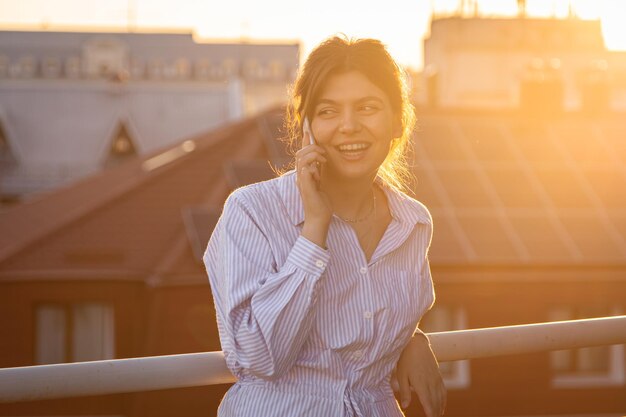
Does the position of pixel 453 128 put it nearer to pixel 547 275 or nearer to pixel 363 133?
pixel 547 275

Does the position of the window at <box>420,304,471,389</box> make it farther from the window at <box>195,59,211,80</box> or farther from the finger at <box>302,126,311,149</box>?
the window at <box>195,59,211,80</box>

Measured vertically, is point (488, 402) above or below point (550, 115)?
below

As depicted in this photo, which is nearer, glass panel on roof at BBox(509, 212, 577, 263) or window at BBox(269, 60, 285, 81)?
glass panel on roof at BBox(509, 212, 577, 263)

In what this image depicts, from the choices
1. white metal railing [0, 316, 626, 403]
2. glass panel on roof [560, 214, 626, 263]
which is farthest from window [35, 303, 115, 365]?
white metal railing [0, 316, 626, 403]

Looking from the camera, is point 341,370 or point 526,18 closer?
point 341,370

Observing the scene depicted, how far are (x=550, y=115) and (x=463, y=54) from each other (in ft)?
42.7

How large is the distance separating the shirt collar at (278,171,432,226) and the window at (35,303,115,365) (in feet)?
65.3

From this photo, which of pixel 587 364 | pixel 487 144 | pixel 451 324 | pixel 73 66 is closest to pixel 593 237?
pixel 587 364

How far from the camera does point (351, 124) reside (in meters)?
2.89

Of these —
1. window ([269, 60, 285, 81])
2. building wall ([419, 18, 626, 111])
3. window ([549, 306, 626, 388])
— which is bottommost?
window ([549, 306, 626, 388])

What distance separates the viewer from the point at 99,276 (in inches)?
890

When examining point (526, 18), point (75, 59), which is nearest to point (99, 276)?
point (526, 18)

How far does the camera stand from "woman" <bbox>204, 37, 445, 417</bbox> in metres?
2.62

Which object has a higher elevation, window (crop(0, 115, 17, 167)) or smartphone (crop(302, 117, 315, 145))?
smartphone (crop(302, 117, 315, 145))
